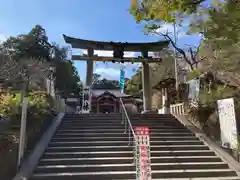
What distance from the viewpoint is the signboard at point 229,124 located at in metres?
8.07

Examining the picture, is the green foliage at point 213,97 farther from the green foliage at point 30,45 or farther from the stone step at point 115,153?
the green foliage at point 30,45

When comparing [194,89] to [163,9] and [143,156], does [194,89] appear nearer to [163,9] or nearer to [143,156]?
[163,9]

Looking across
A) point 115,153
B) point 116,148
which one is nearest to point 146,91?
point 116,148

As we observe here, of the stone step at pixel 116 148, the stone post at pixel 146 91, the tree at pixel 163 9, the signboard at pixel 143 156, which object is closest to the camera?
the signboard at pixel 143 156

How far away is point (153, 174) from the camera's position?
291 inches

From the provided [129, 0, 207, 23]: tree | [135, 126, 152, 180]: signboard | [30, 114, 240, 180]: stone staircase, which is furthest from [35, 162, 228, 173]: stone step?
[129, 0, 207, 23]: tree

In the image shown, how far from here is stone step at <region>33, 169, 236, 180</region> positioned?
7.12 m

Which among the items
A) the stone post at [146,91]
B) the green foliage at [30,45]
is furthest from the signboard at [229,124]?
the green foliage at [30,45]

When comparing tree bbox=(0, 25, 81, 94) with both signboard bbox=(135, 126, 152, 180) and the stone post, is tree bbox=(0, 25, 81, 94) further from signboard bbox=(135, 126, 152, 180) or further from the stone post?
signboard bbox=(135, 126, 152, 180)

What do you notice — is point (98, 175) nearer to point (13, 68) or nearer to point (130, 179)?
point (130, 179)

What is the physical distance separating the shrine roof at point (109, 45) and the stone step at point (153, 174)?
9231 millimetres

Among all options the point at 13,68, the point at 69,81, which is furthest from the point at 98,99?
the point at 13,68

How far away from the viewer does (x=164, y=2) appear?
254 inches

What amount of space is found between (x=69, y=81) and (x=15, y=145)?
26082mm
